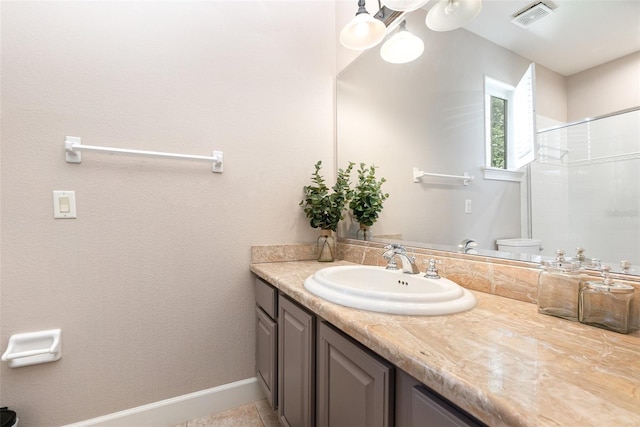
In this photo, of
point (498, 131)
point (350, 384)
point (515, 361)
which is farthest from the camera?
point (498, 131)

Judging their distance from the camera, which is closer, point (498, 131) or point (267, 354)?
point (498, 131)

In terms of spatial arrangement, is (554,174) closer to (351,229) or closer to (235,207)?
(351,229)

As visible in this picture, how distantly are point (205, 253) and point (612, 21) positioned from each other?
1.66 metres

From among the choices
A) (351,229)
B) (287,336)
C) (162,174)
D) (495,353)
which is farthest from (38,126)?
(495,353)

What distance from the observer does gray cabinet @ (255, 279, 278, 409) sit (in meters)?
1.28

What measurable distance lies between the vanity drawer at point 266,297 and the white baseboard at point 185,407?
0.46 meters

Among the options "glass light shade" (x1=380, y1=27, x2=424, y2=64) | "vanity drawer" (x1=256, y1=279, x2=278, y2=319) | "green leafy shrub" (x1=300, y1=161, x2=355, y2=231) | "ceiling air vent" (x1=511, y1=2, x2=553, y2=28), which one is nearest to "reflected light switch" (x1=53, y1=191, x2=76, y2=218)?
"vanity drawer" (x1=256, y1=279, x2=278, y2=319)

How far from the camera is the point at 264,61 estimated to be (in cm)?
162

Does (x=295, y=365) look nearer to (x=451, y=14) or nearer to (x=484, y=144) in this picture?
(x=484, y=144)

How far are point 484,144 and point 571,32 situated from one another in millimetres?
375

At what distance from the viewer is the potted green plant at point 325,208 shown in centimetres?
162

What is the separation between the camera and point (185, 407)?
1.42 m

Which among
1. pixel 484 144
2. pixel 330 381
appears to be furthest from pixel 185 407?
pixel 484 144

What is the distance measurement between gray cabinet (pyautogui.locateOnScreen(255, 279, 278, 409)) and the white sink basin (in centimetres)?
35
